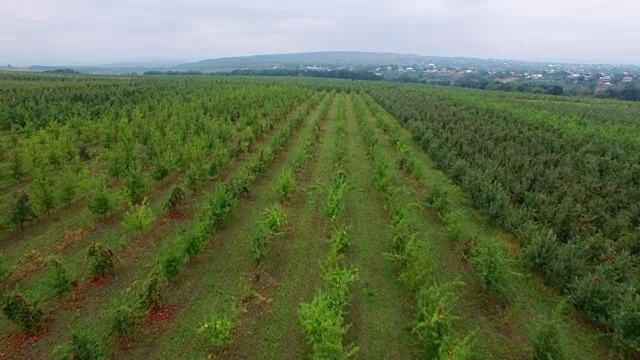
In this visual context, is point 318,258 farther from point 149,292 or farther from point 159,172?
point 159,172

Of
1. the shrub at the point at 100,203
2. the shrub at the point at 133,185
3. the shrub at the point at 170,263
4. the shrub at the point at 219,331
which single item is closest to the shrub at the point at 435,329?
the shrub at the point at 219,331

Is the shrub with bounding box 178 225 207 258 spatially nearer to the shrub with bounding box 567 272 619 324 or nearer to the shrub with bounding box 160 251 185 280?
the shrub with bounding box 160 251 185 280

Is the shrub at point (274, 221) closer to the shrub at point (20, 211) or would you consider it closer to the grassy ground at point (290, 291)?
the grassy ground at point (290, 291)

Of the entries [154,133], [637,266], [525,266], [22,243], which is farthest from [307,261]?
[154,133]

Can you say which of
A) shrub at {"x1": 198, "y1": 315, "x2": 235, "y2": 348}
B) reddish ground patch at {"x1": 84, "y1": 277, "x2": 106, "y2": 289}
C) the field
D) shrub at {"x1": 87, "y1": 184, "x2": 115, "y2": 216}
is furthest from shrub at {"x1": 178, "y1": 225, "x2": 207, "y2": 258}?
shrub at {"x1": 87, "y1": 184, "x2": 115, "y2": 216}

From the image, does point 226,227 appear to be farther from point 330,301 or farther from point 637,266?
point 637,266

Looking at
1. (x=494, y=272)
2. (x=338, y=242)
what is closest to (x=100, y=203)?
(x=338, y=242)
